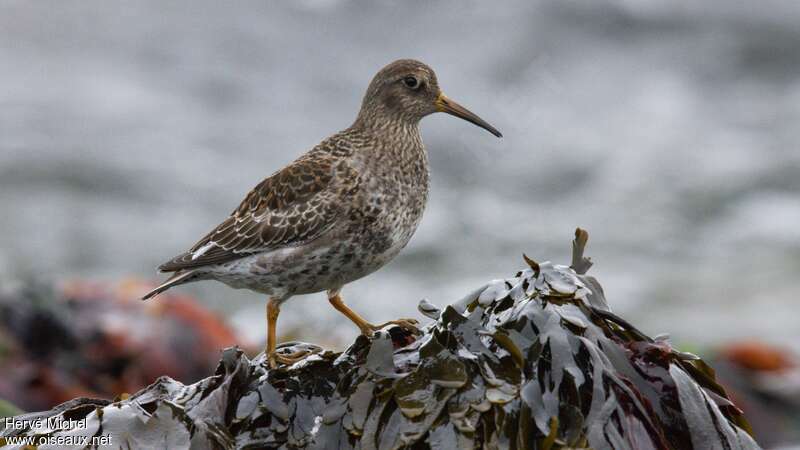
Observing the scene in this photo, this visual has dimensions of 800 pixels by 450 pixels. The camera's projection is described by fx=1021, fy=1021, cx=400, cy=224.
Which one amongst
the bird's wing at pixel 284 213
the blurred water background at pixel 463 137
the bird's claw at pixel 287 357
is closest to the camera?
the bird's claw at pixel 287 357

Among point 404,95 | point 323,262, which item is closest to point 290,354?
point 323,262

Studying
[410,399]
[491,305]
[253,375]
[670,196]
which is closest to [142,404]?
[253,375]

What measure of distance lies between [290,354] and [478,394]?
96 cm

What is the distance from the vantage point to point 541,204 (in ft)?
39.4

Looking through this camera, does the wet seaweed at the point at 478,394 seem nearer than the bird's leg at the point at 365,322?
Yes

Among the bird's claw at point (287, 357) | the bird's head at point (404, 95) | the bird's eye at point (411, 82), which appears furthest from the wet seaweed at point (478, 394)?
the bird's eye at point (411, 82)

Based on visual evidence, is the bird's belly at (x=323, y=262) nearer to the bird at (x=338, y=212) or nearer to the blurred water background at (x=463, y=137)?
the bird at (x=338, y=212)

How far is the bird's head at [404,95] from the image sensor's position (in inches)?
200

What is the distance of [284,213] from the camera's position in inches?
188

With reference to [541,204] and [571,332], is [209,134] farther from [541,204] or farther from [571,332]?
[571,332]

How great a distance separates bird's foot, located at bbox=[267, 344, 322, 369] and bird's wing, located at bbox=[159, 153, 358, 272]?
800mm

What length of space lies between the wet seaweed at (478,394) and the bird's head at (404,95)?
1860mm

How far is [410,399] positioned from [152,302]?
4292 mm

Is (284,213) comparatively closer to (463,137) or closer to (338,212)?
(338,212)
